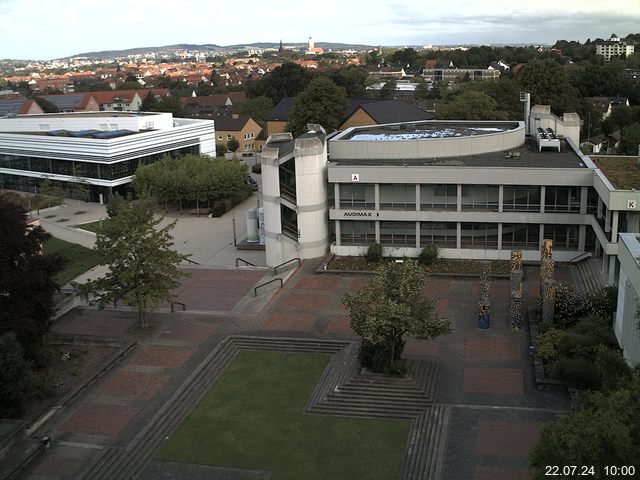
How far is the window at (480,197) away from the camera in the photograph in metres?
39.7

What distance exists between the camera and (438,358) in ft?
93.1

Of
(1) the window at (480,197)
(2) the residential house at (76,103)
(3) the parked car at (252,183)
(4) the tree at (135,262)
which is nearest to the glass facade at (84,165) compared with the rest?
(3) the parked car at (252,183)

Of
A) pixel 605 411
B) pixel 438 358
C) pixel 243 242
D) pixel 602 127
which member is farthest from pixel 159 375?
pixel 602 127

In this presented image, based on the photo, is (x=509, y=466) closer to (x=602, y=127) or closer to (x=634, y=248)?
(x=634, y=248)

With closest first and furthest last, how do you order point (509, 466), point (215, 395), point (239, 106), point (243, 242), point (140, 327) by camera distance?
point (509, 466) → point (215, 395) → point (140, 327) → point (243, 242) → point (239, 106)

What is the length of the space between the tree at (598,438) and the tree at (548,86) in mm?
67160

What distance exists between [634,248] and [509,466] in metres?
8.94

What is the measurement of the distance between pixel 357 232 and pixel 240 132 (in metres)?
53.0

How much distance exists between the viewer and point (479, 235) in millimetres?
40562

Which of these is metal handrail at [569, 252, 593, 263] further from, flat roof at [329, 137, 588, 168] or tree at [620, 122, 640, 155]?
tree at [620, 122, 640, 155]

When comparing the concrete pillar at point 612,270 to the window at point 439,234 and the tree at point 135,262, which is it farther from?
the tree at point 135,262

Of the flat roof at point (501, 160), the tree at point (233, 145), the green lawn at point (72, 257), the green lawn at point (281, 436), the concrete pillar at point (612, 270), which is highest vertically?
the flat roof at point (501, 160)

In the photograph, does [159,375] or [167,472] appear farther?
[159,375]

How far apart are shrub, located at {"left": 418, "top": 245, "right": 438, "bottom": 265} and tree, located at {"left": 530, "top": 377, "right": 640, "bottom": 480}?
80.9 feet
